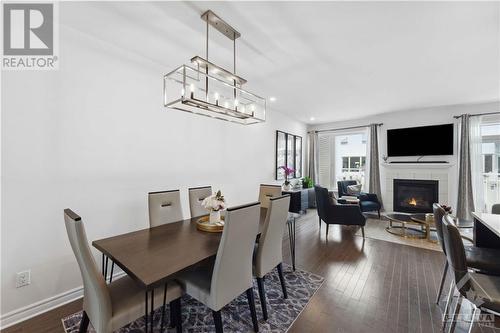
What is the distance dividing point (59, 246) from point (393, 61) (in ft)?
14.3

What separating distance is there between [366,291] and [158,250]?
2.16m

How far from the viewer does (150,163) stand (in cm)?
266

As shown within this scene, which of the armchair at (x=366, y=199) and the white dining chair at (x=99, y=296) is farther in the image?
the armchair at (x=366, y=199)

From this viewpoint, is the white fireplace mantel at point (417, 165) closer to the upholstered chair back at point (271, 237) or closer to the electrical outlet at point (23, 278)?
the upholstered chair back at point (271, 237)

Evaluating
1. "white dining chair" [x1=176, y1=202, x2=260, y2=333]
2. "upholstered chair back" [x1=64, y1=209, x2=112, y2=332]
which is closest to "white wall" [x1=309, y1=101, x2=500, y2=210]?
"white dining chair" [x1=176, y1=202, x2=260, y2=333]

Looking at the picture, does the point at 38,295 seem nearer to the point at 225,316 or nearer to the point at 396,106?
the point at 225,316

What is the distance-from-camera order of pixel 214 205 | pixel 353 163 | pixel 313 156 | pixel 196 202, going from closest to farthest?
pixel 214 205
pixel 196 202
pixel 353 163
pixel 313 156

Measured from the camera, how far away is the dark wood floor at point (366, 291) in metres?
1.73

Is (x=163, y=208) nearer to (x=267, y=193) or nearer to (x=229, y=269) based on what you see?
(x=229, y=269)

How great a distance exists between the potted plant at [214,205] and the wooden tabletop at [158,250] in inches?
8.3

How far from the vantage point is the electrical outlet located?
1773 mm

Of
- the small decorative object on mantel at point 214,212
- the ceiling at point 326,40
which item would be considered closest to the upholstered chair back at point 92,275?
the small decorative object on mantel at point 214,212
